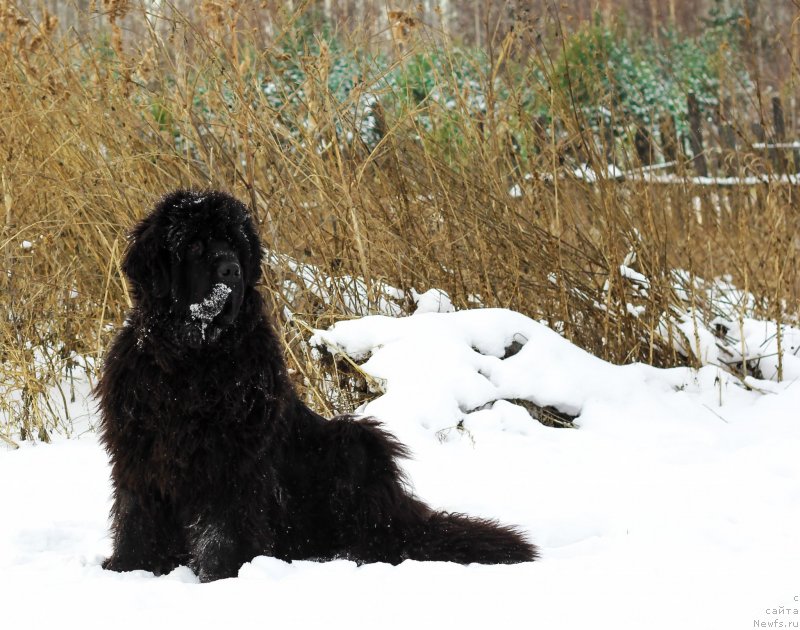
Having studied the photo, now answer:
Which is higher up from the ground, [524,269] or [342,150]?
[342,150]

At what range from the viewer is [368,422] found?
11.7 feet

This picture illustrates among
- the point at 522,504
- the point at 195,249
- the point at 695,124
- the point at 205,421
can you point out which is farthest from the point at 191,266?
the point at 695,124

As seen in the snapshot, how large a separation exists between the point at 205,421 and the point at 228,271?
1.87 ft

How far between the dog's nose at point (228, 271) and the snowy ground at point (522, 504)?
1.00 m

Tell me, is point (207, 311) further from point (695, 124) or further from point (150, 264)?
point (695, 124)

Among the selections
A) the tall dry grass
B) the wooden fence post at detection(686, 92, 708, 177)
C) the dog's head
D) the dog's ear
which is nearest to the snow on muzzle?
the dog's head

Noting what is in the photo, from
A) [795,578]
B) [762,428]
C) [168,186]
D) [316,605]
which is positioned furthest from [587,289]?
[316,605]

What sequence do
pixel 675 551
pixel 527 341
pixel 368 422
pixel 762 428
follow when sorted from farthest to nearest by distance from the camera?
pixel 527 341 → pixel 762 428 → pixel 368 422 → pixel 675 551

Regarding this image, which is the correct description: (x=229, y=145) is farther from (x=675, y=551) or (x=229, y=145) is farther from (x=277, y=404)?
(x=675, y=551)

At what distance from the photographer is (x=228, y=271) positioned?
306 cm

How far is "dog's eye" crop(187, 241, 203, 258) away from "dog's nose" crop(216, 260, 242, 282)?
14 centimetres

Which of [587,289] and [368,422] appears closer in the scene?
[368,422]

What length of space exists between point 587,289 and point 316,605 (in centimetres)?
357

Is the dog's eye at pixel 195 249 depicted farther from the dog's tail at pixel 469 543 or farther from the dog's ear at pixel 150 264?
the dog's tail at pixel 469 543
